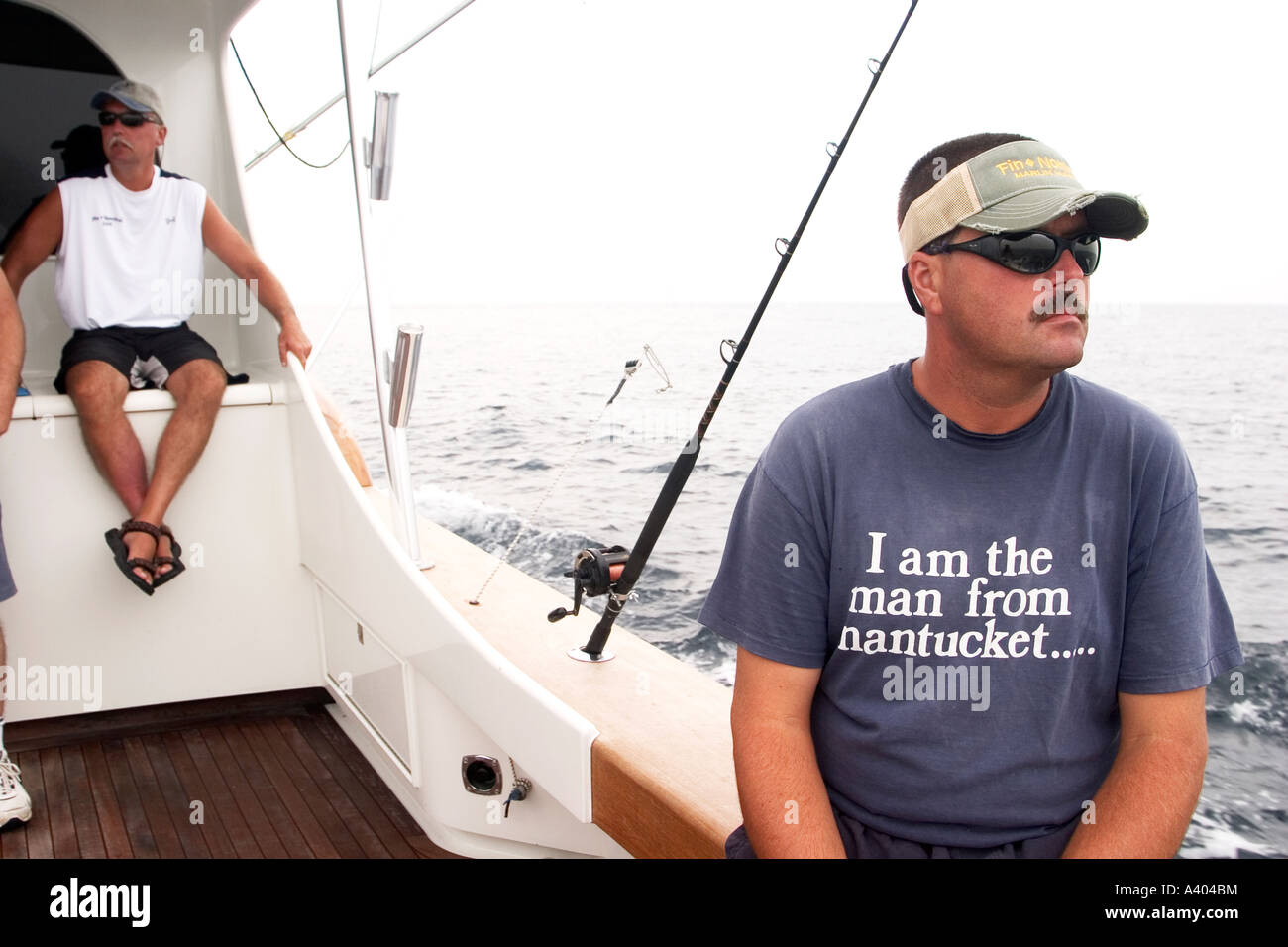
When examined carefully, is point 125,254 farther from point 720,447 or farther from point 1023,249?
point 720,447

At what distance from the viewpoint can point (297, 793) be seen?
2139 millimetres

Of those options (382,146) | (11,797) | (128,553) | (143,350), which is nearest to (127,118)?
(143,350)

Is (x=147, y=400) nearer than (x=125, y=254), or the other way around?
(x=147, y=400)

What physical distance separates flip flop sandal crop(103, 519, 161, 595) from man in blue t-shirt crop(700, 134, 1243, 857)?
1719mm

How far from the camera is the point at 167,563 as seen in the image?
7.59 ft

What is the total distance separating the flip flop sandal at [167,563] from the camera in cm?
229

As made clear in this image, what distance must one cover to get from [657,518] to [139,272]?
177 centimetres

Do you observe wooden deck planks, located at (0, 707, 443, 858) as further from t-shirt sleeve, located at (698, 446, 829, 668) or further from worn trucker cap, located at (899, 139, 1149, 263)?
worn trucker cap, located at (899, 139, 1149, 263)

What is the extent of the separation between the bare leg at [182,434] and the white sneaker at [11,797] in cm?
49

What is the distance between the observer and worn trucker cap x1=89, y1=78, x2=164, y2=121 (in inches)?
98.1

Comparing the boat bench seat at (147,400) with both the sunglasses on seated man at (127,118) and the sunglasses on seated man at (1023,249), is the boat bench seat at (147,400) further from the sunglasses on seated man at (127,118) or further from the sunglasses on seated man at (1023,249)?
the sunglasses on seated man at (1023,249)

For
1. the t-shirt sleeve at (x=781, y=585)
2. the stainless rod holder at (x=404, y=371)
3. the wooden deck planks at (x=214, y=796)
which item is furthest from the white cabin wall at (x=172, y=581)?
the t-shirt sleeve at (x=781, y=585)
